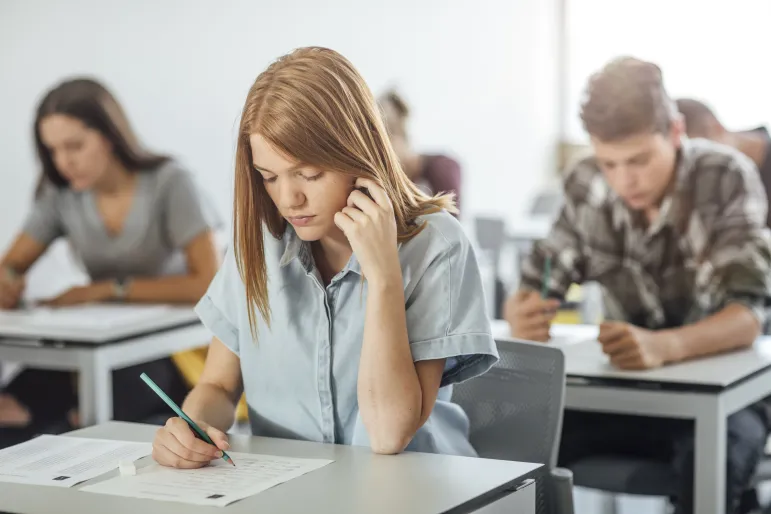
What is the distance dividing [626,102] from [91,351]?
139cm

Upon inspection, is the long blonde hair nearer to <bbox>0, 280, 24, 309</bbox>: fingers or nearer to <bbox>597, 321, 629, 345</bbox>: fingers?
<bbox>597, 321, 629, 345</bbox>: fingers

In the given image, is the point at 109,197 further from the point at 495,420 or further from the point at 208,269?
the point at 495,420

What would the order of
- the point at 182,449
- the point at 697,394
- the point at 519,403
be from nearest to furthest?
the point at 182,449 < the point at 519,403 < the point at 697,394

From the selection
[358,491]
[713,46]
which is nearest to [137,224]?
[358,491]

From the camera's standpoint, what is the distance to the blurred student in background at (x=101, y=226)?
3.13m

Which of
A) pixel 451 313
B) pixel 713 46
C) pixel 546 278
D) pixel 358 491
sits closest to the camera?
pixel 358 491

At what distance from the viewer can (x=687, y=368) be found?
2.16 m

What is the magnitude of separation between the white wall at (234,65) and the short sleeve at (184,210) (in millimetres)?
548

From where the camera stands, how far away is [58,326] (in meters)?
2.78

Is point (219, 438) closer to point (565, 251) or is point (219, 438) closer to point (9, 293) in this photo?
point (565, 251)

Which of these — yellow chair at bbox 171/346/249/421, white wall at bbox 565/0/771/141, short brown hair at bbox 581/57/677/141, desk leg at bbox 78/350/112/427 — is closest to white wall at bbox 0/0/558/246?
white wall at bbox 565/0/771/141

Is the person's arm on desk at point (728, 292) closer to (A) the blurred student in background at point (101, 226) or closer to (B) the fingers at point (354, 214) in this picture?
(B) the fingers at point (354, 214)

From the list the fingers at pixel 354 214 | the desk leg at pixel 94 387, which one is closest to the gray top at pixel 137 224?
the desk leg at pixel 94 387

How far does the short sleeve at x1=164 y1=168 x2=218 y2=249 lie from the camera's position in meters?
3.26
